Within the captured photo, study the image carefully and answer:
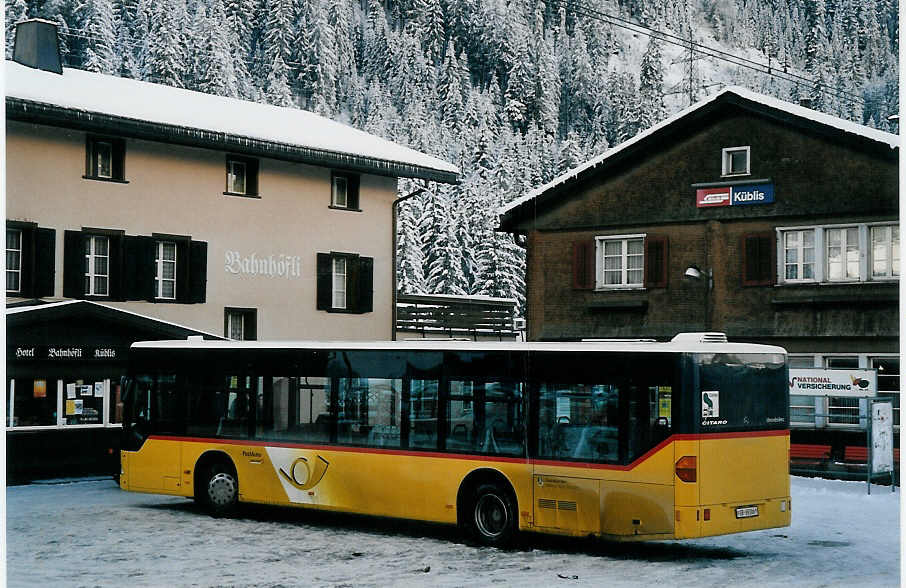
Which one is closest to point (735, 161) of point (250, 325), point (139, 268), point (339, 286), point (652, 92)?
point (652, 92)

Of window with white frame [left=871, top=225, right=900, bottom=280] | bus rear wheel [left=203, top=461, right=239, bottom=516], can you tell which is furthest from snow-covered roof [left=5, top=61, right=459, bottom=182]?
window with white frame [left=871, top=225, right=900, bottom=280]

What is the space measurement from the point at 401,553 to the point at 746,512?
8.70ft

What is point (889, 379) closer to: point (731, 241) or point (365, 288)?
point (731, 241)

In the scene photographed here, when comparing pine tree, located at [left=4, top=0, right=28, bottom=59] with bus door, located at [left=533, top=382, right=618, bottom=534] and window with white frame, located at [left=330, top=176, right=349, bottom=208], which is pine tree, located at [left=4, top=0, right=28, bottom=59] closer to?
window with white frame, located at [left=330, top=176, right=349, bottom=208]

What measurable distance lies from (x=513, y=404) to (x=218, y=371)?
312cm

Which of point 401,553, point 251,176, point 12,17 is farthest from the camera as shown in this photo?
point 251,176

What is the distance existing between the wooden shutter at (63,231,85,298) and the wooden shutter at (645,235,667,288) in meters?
4.93

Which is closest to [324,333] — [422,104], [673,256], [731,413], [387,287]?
[387,287]

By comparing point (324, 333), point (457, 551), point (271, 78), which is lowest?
point (457, 551)

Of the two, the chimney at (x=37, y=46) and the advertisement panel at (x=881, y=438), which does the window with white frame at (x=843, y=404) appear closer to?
the advertisement panel at (x=881, y=438)

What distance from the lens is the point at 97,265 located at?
1254 centimetres

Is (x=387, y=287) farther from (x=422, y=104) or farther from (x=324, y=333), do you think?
(x=422, y=104)

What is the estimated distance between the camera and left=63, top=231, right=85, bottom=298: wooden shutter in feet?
42.2

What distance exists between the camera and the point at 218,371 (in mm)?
13141
